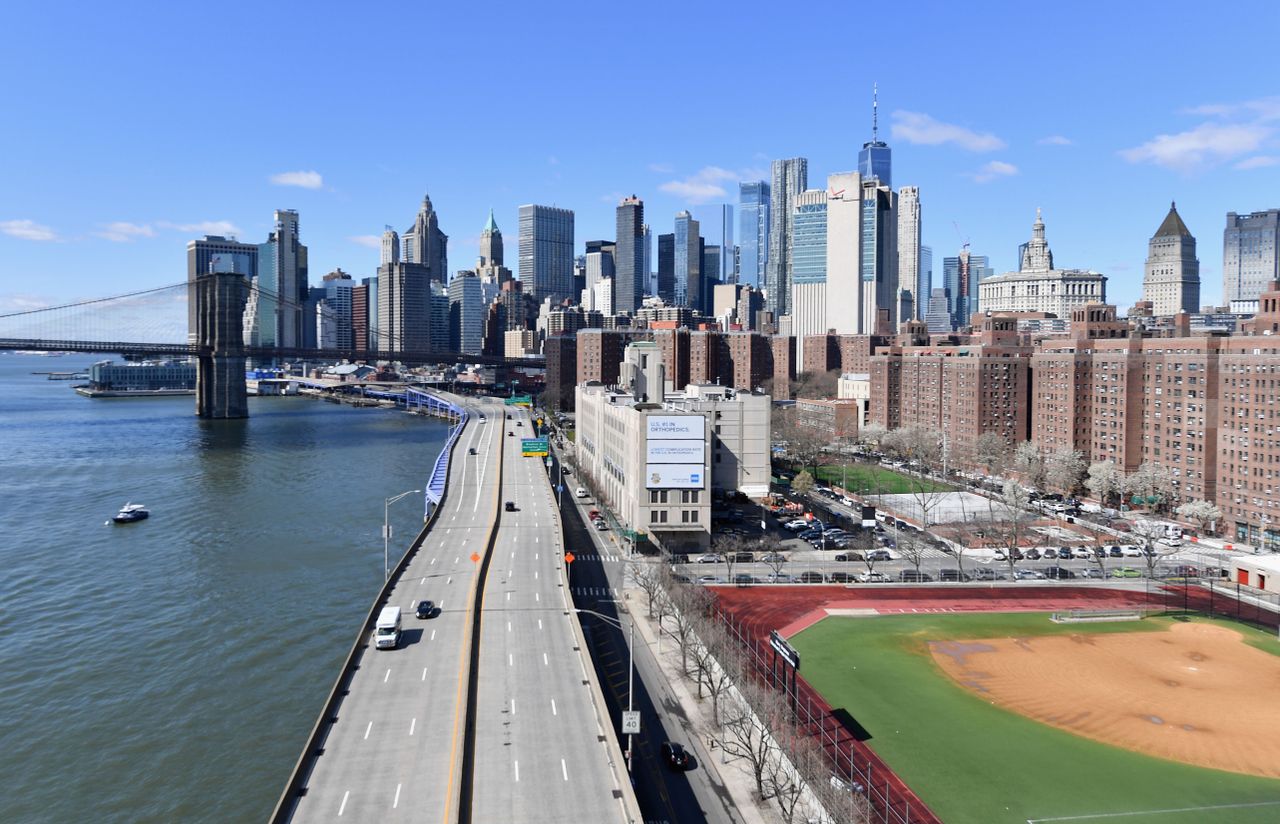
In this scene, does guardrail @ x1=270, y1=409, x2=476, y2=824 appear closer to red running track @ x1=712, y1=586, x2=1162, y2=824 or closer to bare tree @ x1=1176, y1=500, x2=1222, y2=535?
red running track @ x1=712, y1=586, x2=1162, y2=824

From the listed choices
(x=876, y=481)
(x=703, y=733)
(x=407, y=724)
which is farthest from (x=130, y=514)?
(x=876, y=481)

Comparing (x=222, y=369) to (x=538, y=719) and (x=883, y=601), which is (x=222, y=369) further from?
(x=538, y=719)

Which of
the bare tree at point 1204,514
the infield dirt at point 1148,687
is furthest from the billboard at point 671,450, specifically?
the bare tree at point 1204,514

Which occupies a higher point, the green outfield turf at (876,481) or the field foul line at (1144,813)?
the green outfield turf at (876,481)

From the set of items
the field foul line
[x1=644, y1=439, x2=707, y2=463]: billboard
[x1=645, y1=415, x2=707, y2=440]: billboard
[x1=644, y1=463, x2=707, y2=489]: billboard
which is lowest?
the field foul line

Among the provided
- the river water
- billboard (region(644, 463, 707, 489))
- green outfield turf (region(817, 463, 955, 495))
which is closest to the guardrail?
the river water

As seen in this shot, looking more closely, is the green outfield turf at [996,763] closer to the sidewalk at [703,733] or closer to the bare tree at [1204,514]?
the sidewalk at [703,733]
